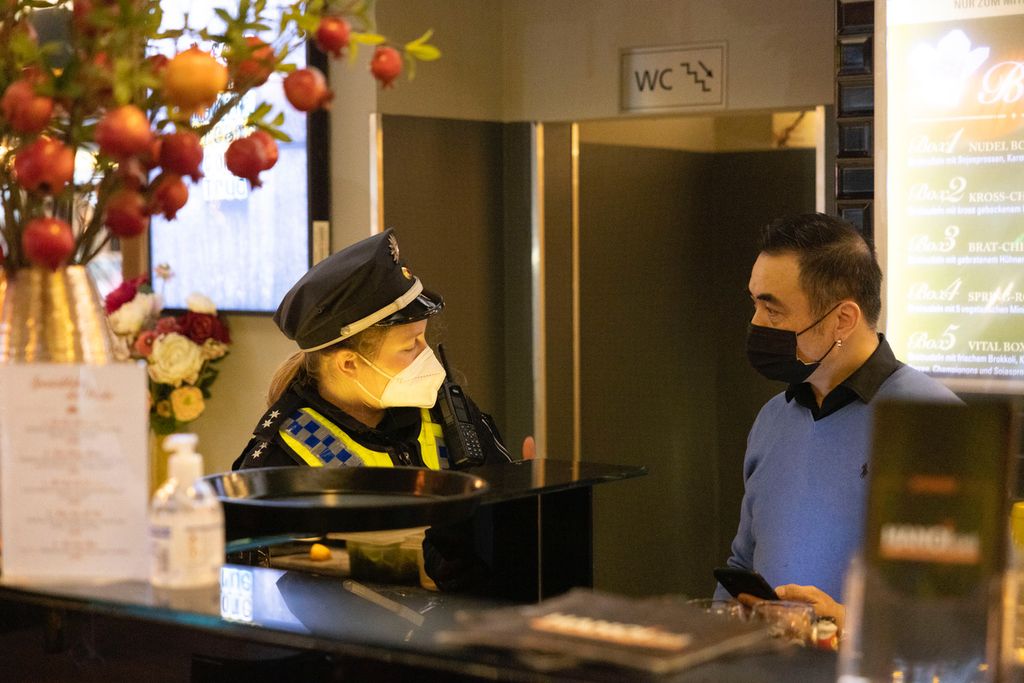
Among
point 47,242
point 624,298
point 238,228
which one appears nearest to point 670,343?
point 624,298

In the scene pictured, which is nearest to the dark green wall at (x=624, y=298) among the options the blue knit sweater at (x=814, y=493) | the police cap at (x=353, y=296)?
the police cap at (x=353, y=296)

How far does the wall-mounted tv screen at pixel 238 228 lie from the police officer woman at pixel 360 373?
1657mm

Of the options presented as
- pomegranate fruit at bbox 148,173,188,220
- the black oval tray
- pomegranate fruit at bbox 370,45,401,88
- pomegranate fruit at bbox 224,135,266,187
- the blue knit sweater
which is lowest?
the blue knit sweater

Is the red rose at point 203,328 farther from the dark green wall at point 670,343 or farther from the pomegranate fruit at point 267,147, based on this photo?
the pomegranate fruit at point 267,147

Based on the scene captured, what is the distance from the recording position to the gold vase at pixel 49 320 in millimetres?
1743

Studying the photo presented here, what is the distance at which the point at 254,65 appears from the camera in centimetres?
176

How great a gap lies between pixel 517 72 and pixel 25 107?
11.7ft

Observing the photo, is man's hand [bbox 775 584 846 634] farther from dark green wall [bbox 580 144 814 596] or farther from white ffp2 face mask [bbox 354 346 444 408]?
dark green wall [bbox 580 144 814 596]

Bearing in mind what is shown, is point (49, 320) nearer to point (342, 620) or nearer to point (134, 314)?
point (342, 620)

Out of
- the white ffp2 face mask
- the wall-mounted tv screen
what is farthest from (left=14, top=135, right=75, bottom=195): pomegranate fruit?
the wall-mounted tv screen

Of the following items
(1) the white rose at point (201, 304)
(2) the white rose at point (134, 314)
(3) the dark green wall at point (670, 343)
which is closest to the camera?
(2) the white rose at point (134, 314)

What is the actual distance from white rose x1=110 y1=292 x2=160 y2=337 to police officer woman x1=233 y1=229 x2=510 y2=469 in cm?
172

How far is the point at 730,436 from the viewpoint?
5.79 m

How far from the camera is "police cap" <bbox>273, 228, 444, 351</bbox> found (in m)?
3.23
